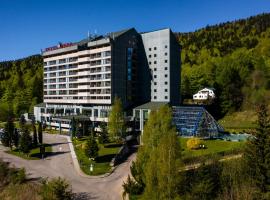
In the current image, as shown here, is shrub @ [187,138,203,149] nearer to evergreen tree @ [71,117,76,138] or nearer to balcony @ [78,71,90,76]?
evergreen tree @ [71,117,76,138]

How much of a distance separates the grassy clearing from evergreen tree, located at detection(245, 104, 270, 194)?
5025cm

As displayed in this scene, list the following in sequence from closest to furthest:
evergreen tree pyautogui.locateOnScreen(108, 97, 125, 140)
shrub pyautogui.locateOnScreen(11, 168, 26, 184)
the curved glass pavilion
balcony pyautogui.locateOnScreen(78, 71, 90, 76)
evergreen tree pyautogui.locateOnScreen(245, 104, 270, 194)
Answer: evergreen tree pyautogui.locateOnScreen(245, 104, 270, 194) < shrub pyautogui.locateOnScreen(11, 168, 26, 184) < the curved glass pavilion < evergreen tree pyautogui.locateOnScreen(108, 97, 125, 140) < balcony pyautogui.locateOnScreen(78, 71, 90, 76)

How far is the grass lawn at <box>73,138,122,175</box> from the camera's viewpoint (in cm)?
6316

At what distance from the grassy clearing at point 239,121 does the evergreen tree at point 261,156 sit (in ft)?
165

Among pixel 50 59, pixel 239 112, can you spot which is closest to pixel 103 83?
pixel 50 59

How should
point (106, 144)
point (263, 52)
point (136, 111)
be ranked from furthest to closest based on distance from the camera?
1. point (263, 52)
2. point (136, 111)
3. point (106, 144)

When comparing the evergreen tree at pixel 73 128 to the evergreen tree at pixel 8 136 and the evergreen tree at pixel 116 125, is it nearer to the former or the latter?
the evergreen tree at pixel 116 125

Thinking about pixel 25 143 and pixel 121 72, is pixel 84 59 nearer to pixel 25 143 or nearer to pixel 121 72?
pixel 121 72

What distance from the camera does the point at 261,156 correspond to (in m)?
42.3

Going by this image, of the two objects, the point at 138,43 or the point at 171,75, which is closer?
the point at 171,75

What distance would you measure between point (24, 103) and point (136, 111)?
79.3 meters

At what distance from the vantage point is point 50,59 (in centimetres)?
12838

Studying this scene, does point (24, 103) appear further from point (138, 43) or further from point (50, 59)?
point (138, 43)

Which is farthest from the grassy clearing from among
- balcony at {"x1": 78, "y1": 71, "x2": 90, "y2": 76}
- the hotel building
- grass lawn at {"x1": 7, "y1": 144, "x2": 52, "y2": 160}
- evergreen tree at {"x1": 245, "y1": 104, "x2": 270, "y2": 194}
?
evergreen tree at {"x1": 245, "y1": 104, "x2": 270, "y2": 194}
